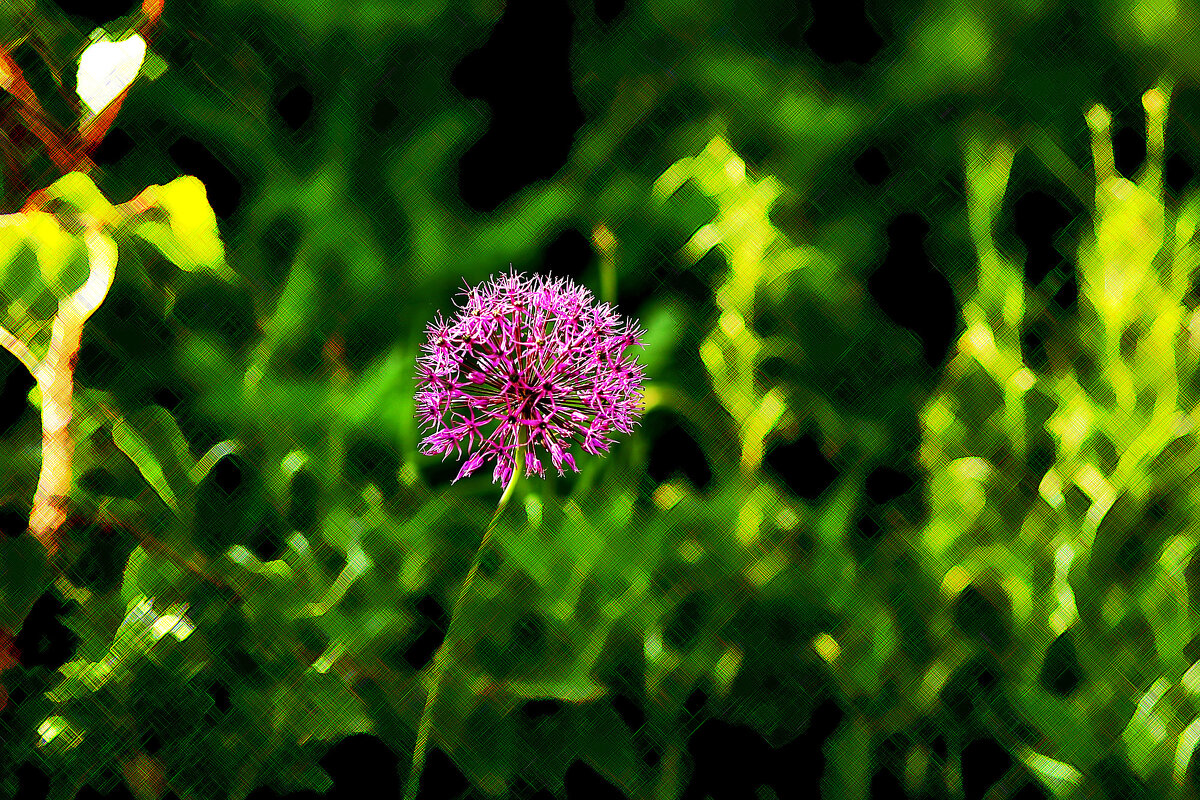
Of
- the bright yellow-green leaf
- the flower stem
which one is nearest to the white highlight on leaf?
the bright yellow-green leaf

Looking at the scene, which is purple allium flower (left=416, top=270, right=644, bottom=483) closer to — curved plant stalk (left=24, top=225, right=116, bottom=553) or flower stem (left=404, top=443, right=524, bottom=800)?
flower stem (left=404, top=443, right=524, bottom=800)

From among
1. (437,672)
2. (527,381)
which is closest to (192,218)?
(527,381)

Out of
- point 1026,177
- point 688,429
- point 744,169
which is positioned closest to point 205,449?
point 688,429

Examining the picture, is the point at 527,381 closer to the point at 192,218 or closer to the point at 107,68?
the point at 192,218

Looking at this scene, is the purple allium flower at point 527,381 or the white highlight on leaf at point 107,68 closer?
the purple allium flower at point 527,381

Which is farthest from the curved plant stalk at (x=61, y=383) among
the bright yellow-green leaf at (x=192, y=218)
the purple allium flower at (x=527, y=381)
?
the purple allium flower at (x=527, y=381)

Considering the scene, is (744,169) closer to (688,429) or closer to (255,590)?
(688,429)

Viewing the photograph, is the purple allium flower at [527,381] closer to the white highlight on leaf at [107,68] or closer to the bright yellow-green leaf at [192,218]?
the bright yellow-green leaf at [192,218]
